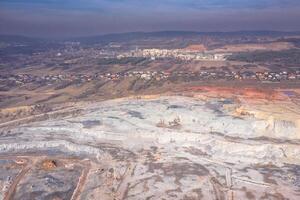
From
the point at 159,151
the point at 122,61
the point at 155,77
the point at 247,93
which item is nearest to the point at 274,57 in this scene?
the point at 122,61

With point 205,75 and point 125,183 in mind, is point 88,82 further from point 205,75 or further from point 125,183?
point 125,183

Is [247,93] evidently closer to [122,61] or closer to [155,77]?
[155,77]

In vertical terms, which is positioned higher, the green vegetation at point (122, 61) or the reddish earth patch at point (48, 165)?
the reddish earth patch at point (48, 165)

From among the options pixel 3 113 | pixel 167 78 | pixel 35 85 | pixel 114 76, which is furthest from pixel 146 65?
pixel 3 113

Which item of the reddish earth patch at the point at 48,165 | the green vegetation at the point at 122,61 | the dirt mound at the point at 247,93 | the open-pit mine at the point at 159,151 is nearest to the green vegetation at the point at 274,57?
the green vegetation at the point at 122,61

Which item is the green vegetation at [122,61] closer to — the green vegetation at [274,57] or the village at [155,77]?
the village at [155,77]

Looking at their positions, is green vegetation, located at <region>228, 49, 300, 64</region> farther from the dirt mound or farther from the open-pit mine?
the open-pit mine

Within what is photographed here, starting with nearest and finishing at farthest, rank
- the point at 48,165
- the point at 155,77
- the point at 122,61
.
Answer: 1. the point at 48,165
2. the point at 155,77
3. the point at 122,61

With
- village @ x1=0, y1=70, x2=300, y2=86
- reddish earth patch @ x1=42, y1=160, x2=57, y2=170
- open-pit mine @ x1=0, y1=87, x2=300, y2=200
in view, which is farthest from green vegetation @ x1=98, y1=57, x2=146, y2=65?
reddish earth patch @ x1=42, y1=160, x2=57, y2=170
